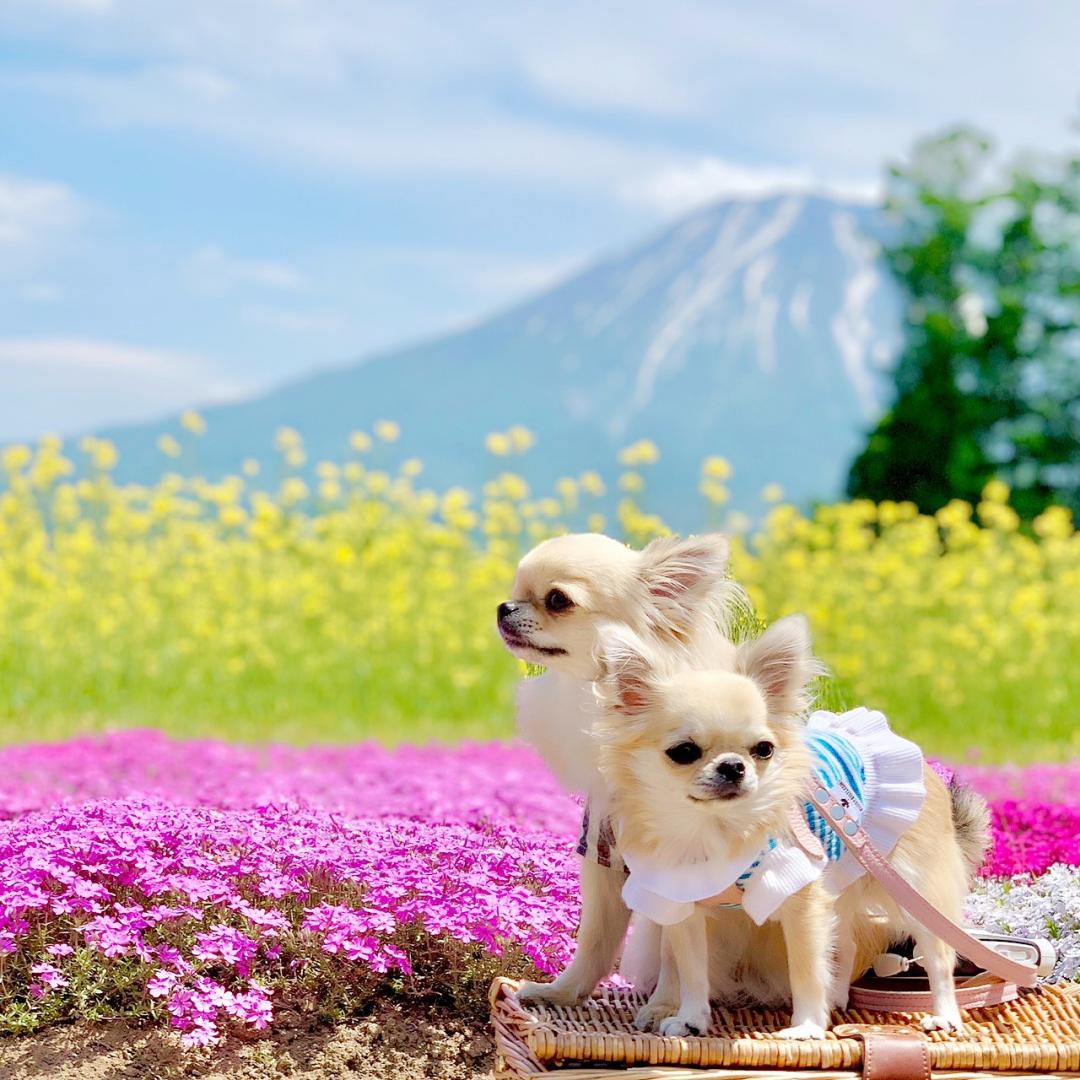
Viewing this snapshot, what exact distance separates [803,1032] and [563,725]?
73 centimetres

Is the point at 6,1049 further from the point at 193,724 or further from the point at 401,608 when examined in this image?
the point at 401,608

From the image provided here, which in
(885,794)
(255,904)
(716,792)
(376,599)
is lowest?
(376,599)

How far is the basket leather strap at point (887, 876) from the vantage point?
2.62 meters

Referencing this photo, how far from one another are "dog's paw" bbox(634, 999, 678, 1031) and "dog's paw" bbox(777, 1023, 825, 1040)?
212 mm

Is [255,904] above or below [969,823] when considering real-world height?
below

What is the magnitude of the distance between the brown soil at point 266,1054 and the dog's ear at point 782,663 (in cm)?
126

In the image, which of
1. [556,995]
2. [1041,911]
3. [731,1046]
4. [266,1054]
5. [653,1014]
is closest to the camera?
[731,1046]

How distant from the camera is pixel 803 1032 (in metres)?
2.57

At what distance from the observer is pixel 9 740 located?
796cm

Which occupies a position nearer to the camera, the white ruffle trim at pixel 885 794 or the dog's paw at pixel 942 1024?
the white ruffle trim at pixel 885 794

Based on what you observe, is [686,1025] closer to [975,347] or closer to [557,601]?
[557,601]

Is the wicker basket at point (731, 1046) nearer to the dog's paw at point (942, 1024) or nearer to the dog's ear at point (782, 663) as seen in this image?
the dog's paw at point (942, 1024)

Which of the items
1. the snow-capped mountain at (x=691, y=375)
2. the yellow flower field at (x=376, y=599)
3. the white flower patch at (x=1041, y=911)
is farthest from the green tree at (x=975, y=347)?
the snow-capped mountain at (x=691, y=375)

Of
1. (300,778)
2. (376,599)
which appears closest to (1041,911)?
(300,778)
